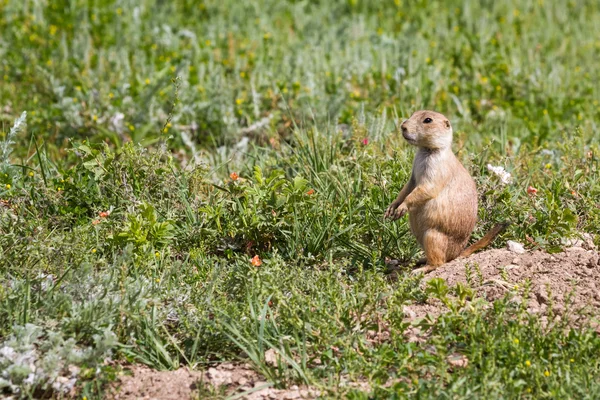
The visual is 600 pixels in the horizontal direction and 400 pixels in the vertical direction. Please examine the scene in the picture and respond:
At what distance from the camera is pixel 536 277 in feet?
15.8

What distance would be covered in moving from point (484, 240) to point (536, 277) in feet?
1.76

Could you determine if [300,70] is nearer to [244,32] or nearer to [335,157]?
[244,32]

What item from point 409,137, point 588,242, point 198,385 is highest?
point 409,137

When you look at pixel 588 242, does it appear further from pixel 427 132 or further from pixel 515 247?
pixel 427 132

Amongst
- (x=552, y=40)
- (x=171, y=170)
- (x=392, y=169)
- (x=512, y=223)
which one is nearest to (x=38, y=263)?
(x=171, y=170)

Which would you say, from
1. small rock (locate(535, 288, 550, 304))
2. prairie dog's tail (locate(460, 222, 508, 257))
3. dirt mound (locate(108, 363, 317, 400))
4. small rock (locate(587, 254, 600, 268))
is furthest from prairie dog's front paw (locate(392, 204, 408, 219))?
dirt mound (locate(108, 363, 317, 400))

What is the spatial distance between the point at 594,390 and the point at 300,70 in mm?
5541

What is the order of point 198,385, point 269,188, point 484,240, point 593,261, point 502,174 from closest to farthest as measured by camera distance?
point 198,385, point 593,261, point 484,240, point 269,188, point 502,174

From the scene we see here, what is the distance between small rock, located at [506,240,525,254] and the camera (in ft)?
16.9

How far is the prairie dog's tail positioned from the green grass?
232 millimetres

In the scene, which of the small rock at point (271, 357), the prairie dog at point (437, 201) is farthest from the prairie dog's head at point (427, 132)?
the small rock at point (271, 357)

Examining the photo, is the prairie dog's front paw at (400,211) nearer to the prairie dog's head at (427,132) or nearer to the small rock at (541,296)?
the prairie dog's head at (427,132)

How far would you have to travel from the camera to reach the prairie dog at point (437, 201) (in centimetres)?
517

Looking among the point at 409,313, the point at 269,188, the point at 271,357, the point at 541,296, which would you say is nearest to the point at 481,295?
the point at 541,296
